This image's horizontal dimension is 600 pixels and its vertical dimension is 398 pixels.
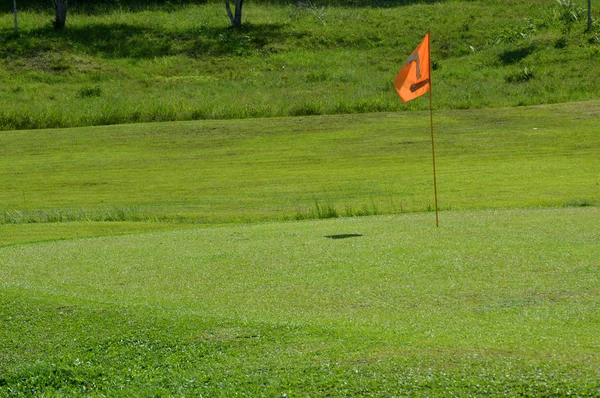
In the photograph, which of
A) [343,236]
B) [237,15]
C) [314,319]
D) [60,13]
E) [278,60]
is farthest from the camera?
[237,15]

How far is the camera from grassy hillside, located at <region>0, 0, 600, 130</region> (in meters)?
38.0

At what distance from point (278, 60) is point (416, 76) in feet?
117

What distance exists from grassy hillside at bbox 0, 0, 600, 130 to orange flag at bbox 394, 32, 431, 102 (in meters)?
23.2

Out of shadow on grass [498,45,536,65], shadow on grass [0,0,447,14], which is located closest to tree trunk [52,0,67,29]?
shadow on grass [0,0,447,14]

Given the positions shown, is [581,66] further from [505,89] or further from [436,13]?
[436,13]

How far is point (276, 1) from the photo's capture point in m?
62.8

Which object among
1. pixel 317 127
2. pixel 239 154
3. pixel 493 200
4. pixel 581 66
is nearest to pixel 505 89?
pixel 581 66

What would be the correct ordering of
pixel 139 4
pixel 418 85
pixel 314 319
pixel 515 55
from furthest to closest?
pixel 139 4
pixel 515 55
pixel 418 85
pixel 314 319

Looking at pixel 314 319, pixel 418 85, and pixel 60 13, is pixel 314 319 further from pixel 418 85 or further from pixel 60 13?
pixel 60 13

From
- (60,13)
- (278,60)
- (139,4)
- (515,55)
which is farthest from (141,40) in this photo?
(515,55)

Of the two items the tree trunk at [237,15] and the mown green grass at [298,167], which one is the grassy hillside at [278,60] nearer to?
the tree trunk at [237,15]

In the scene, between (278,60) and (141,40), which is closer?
(278,60)

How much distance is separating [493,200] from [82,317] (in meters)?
13.4

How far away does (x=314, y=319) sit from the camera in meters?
7.16
